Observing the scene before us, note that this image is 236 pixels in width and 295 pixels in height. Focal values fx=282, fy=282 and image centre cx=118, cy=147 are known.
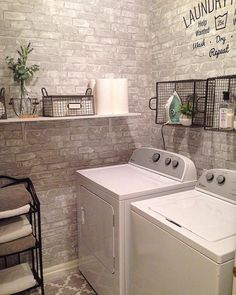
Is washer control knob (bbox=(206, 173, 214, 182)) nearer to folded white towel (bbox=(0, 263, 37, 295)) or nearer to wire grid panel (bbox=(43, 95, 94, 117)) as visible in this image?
wire grid panel (bbox=(43, 95, 94, 117))

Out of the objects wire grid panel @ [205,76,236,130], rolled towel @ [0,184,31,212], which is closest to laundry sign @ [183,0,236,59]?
wire grid panel @ [205,76,236,130]

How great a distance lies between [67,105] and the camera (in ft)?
6.93

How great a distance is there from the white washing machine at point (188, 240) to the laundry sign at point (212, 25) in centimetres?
88

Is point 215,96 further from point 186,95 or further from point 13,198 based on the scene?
point 13,198

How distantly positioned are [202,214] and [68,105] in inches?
47.9

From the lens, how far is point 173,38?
237 cm

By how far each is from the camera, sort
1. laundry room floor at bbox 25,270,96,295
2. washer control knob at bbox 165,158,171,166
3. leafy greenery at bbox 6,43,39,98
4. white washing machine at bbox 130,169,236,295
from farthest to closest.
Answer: laundry room floor at bbox 25,270,96,295 → washer control knob at bbox 165,158,171,166 → leafy greenery at bbox 6,43,39,98 → white washing machine at bbox 130,169,236,295

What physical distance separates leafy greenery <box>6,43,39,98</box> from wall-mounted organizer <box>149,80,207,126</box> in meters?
1.11

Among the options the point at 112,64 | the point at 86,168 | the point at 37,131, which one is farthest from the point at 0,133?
the point at 112,64

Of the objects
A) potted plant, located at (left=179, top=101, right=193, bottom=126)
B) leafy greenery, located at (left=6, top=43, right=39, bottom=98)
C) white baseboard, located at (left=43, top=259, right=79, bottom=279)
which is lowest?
white baseboard, located at (left=43, top=259, right=79, bottom=279)

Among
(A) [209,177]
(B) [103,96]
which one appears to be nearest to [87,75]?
(B) [103,96]

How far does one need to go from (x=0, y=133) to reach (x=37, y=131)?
278mm

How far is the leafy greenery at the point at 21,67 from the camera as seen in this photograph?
206cm

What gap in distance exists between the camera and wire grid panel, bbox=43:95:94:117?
2084 mm
